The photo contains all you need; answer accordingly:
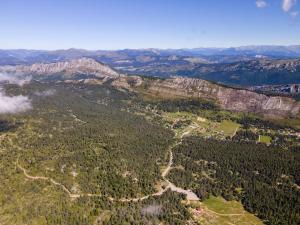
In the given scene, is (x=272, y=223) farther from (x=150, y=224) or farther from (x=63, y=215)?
(x=63, y=215)

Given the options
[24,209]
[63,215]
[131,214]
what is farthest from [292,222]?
[24,209]

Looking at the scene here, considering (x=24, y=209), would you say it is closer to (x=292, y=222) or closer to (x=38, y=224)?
(x=38, y=224)

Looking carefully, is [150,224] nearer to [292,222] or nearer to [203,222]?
[203,222]

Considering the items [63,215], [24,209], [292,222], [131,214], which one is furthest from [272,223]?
[24,209]

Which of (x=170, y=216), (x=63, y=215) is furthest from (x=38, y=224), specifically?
(x=170, y=216)

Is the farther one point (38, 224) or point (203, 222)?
point (203, 222)

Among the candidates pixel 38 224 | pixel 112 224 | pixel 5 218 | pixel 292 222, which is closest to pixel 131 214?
pixel 112 224

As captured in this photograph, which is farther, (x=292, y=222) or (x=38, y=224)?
(x=292, y=222)
